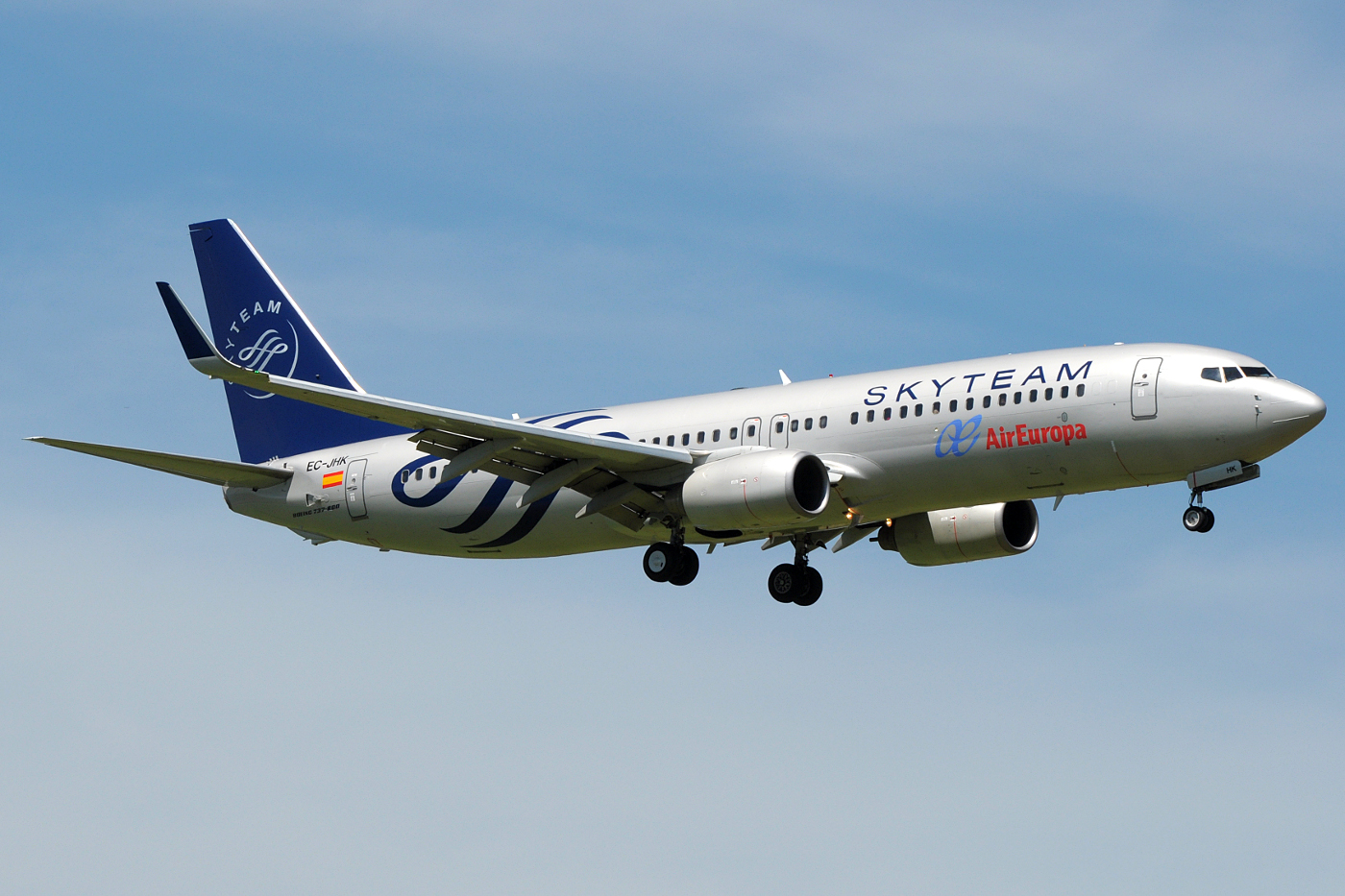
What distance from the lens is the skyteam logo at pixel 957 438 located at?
35.9 meters

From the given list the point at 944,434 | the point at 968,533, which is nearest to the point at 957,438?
the point at 944,434

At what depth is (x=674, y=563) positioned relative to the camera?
3938 centimetres

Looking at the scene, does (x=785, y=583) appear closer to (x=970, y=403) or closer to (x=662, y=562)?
(x=662, y=562)

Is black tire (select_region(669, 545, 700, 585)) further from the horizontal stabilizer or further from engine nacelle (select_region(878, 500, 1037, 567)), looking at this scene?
the horizontal stabilizer

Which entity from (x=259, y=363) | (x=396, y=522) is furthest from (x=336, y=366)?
(x=396, y=522)

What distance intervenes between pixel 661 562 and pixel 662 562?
0.02m

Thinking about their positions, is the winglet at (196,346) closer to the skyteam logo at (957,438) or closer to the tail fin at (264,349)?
the tail fin at (264,349)

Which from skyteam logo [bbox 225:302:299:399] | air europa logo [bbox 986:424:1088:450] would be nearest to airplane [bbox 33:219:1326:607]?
air europa logo [bbox 986:424:1088:450]

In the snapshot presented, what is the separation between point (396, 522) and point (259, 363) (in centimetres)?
809

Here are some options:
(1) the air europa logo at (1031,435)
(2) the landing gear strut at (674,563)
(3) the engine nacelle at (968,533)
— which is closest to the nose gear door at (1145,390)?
(1) the air europa logo at (1031,435)

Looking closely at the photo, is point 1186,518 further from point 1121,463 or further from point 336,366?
point 336,366

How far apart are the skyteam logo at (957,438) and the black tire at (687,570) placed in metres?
6.40

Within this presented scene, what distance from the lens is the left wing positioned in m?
34.4

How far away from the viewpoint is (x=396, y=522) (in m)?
43.4
